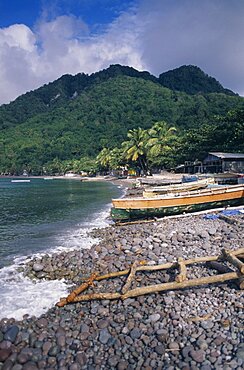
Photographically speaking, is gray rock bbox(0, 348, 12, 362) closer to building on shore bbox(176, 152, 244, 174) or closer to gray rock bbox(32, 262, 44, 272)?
gray rock bbox(32, 262, 44, 272)

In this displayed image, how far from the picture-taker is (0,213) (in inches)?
997

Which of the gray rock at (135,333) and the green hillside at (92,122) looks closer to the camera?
the gray rock at (135,333)

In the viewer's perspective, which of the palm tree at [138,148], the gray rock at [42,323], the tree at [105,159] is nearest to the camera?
the gray rock at [42,323]

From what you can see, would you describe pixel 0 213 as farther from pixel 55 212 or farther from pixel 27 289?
pixel 27 289

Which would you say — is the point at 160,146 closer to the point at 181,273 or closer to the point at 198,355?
the point at 181,273

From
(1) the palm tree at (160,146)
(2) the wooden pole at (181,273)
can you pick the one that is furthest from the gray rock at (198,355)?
(1) the palm tree at (160,146)

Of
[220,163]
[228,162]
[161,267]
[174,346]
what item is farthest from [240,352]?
[220,163]

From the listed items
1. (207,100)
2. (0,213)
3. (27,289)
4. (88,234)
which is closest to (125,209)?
(88,234)

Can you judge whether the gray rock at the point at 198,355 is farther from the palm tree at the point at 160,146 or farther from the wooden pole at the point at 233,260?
the palm tree at the point at 160,146

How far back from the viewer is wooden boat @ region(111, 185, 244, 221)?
17.2 metres

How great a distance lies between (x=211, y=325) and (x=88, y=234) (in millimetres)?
10303

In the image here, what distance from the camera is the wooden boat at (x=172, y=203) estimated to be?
17.2 meters

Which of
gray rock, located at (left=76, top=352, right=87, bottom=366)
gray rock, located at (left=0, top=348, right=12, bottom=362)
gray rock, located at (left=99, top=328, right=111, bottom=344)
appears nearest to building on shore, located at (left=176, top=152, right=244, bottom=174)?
gray rock, located at (left=99, top=328, right=111, bottom=344)

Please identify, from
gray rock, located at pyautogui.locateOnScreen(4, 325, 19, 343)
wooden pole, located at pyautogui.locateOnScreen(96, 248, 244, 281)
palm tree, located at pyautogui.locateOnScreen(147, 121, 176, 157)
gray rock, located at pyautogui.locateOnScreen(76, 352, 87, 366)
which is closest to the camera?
gray rock, located at pyautogui.locateOnScreen(76, 352, 87, 366)
